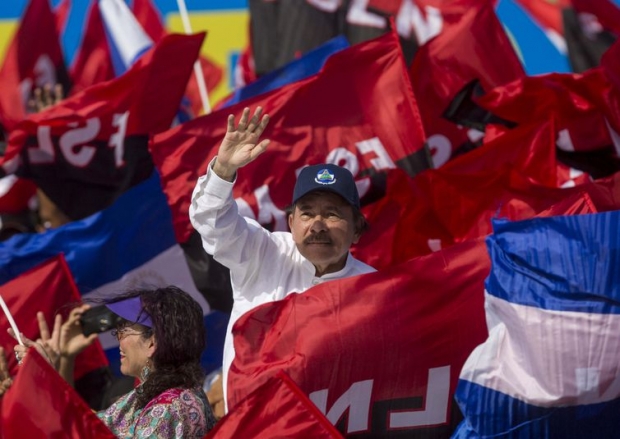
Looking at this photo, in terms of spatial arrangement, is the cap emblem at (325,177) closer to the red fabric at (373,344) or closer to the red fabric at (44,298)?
the red fabric at (373,344)

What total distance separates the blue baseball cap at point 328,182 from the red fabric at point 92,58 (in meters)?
4.54

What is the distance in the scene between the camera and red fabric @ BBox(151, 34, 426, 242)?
258 inches

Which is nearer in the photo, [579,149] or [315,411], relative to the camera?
[315,411]

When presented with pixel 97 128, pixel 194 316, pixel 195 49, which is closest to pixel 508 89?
pixel 195 49

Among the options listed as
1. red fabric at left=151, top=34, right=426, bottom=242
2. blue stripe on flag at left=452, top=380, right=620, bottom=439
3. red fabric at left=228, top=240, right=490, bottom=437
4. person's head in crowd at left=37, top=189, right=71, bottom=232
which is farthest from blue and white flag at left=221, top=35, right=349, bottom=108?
blue stripe on flag at left=452, top=380, right=620, bottom=439

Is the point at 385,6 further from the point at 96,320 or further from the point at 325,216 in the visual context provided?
the point at 325,216

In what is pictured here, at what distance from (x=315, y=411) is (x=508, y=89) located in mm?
Result: 3361

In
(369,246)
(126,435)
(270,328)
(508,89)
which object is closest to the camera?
(126,435)

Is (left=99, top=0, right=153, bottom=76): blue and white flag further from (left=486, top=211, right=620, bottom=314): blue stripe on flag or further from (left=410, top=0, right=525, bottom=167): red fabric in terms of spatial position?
(left=486, top=211, right=620, bottom=314): blue stripe on flag

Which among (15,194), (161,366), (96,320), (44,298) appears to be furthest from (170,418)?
(15,194)

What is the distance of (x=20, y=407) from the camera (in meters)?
3.88

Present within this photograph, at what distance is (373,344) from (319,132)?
2.25 meters

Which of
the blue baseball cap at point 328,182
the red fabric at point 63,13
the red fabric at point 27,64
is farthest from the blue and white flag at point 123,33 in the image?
the blue baseball cap at point 328,182

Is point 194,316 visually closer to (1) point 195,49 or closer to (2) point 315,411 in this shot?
(2) point 315,411
